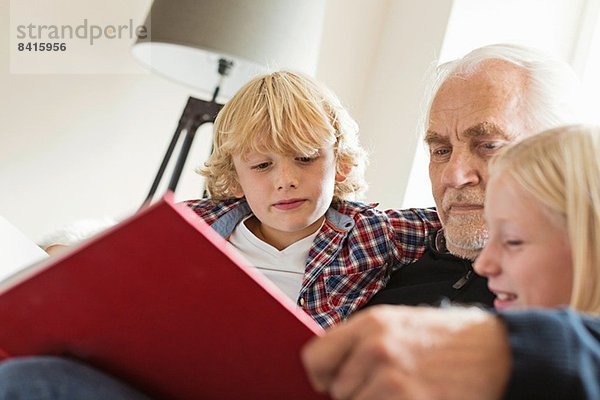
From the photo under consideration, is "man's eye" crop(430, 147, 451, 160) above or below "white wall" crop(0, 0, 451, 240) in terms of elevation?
above

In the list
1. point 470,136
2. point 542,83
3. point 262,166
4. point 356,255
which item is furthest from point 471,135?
point 262,166

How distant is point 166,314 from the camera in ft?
2.07

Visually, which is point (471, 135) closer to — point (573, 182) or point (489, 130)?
point (489, 130)

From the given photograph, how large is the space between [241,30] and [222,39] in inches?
2.3

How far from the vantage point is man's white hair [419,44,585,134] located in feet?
4.36

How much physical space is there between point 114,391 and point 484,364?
0.32 m

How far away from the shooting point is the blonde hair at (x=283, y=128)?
1519 millimetres

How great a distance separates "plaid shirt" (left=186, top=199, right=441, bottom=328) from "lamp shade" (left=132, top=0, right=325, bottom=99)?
58 centimetres

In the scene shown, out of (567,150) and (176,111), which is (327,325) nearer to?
(567,150)

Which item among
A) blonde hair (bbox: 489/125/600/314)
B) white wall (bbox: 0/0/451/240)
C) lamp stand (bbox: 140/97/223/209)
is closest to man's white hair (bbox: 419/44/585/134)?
blonde hair (bbox: 489/125/600/314)

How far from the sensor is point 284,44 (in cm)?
200

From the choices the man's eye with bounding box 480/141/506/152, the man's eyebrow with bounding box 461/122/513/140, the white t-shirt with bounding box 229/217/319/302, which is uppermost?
the man's eyebrow with bounding box 461/122/513/140

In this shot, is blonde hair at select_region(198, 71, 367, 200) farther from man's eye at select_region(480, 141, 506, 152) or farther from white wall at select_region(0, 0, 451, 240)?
white wall at select_region(0, 0, 451, 240)

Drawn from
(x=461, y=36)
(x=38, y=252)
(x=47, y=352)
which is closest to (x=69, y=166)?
(x=38, y=252)
